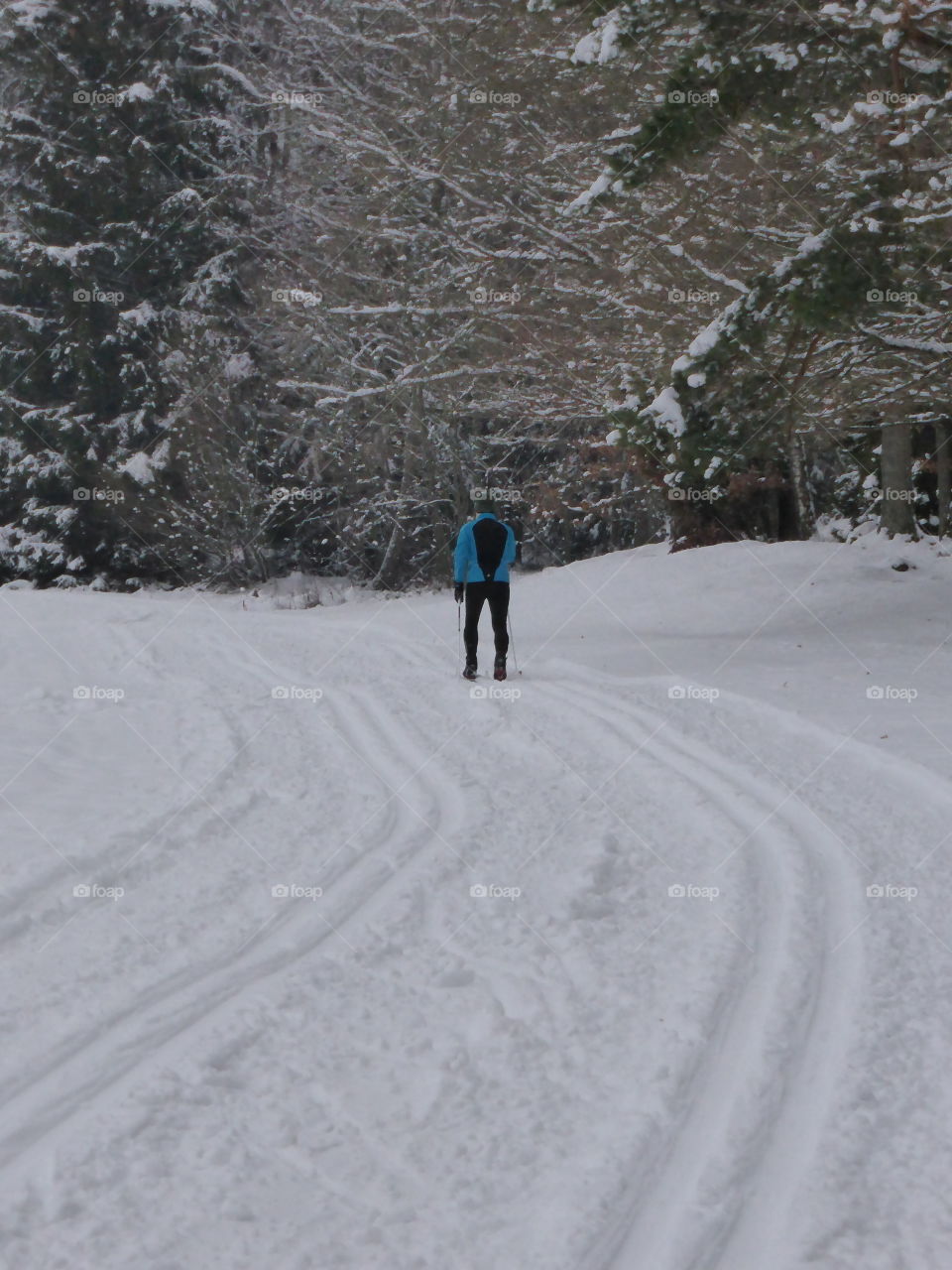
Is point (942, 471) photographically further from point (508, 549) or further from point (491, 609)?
point (491, 609)

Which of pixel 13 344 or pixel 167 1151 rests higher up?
pixel 13 344

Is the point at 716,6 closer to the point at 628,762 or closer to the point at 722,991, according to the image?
the point at 628,762

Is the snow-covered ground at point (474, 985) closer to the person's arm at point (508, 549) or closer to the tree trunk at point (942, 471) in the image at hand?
the person's arm at point (508, 549)

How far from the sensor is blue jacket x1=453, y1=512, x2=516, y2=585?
36.2 feet

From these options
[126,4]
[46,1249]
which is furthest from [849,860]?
[126,4]

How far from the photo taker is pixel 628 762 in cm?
772

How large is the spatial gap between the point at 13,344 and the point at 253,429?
6.75m

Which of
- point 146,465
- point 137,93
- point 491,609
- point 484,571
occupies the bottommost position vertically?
point 491,609

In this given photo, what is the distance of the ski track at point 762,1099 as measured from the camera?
2.89 m

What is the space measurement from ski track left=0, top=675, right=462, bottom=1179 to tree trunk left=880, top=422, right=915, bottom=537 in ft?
40.0

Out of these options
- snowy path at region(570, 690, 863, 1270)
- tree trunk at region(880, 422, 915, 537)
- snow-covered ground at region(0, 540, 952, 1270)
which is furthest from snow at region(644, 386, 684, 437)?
tree trunk at region(880, 422, 915, 537)

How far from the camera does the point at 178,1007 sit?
4.04 metres

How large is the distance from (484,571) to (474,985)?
7.03 meters

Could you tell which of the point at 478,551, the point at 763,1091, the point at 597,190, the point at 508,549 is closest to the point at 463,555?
the point at 478,551
